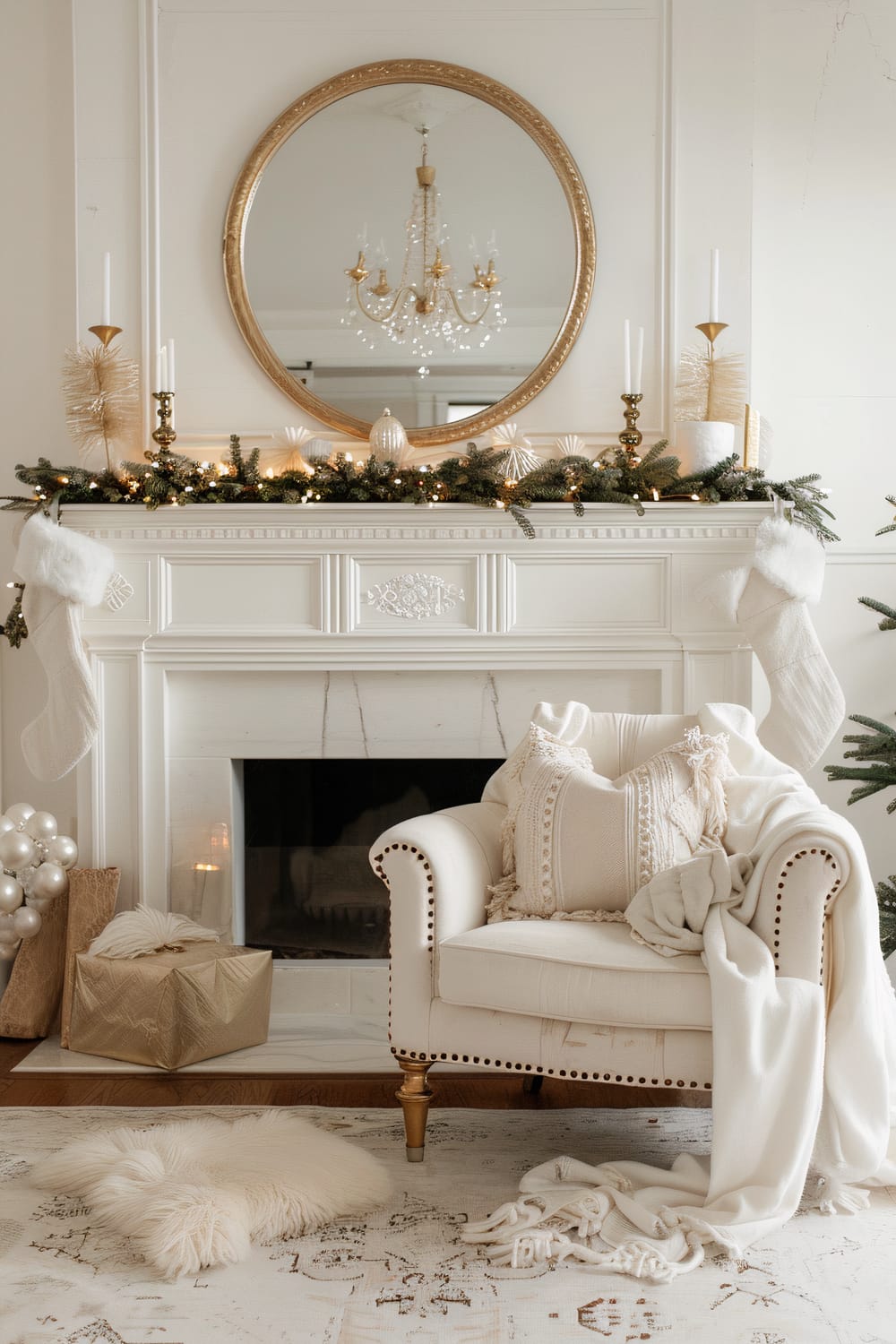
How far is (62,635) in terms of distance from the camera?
3258 millimetres

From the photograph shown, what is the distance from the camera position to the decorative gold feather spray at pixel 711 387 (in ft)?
11.1

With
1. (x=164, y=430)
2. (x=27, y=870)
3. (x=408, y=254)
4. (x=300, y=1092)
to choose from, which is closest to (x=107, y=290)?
(x=164, y=430)

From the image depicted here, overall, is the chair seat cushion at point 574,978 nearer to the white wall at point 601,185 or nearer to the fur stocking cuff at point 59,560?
the fur stocking cuff at point 59,560

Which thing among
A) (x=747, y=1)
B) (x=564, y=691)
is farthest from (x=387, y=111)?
(x=564, y=691)

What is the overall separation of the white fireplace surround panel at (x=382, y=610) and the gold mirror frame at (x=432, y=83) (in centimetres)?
48

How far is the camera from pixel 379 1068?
2871mm

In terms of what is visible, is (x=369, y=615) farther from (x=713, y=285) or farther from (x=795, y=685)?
(x=713, y=285)

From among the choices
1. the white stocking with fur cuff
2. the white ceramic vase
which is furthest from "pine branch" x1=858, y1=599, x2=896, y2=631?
the white ceramic vase

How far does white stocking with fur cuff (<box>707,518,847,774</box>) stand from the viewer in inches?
126

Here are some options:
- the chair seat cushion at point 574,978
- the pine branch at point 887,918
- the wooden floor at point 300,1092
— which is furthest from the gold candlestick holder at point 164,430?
the pine branch at point 887,918

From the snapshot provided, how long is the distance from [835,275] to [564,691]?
161 cm

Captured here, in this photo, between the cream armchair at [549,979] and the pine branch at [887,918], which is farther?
the pine branch at [887,918]

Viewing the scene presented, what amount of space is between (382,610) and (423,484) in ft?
1.27

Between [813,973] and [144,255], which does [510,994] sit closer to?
[813,973]
